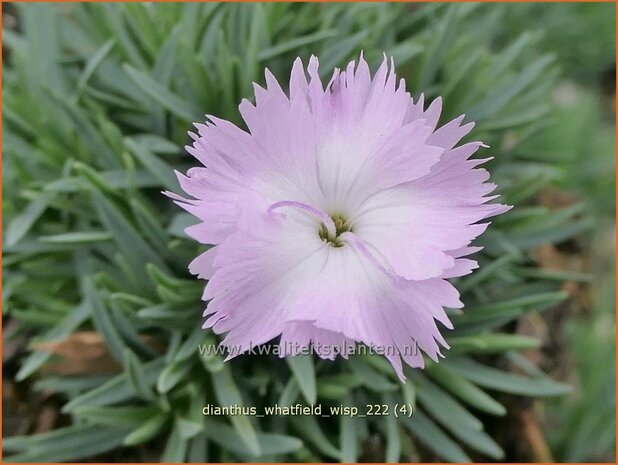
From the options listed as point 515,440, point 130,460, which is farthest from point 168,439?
point 515,440

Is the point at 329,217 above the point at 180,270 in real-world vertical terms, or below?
below

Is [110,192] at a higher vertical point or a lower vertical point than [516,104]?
lower

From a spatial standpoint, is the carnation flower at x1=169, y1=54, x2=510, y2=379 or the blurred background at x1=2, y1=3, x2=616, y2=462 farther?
the blurred background at x1=2, y1=3, x2=616, y2=462

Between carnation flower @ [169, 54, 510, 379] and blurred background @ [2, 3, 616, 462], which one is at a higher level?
blurred background @ [2, 3, 616, 462]

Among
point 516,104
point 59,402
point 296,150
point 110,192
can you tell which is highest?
point 516,104

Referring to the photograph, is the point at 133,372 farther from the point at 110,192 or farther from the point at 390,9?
the point at 390,9
